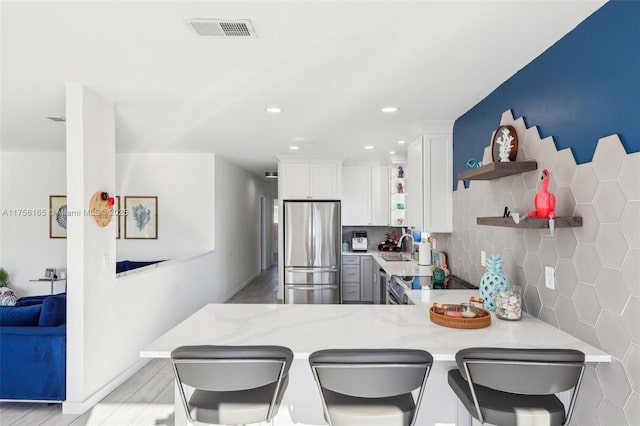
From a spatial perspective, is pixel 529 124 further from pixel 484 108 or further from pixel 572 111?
pixel 484 108

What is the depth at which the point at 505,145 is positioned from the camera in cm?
242

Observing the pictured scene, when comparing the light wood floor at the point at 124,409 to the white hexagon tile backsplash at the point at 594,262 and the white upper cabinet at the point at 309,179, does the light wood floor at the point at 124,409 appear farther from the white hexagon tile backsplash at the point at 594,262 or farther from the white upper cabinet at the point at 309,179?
the white upper cabinet at the point at 309,179

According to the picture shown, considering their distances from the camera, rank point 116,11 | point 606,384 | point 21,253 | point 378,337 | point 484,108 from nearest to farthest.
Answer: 1. point 606,384
2. point 116,11
3. point 378,337
4. point 484,108
5. point 21,253

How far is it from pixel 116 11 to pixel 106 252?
1.99 meters

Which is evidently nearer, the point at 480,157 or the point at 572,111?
the point at 572,111

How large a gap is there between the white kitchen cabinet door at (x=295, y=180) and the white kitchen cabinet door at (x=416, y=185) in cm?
213

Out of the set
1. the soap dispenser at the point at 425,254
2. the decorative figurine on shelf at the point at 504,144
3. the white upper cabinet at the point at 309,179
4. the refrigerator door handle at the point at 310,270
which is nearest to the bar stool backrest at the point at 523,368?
the decorative figurine on shelf at the point at 504,144

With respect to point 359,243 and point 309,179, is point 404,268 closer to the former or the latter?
point 359,243

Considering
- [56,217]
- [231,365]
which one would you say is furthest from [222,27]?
[56,217]

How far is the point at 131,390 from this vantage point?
3.12 meters

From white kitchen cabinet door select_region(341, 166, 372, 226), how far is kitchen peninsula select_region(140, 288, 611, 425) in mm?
4110

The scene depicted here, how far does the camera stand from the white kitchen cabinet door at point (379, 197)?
6.48 metres

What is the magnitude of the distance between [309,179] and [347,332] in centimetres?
417

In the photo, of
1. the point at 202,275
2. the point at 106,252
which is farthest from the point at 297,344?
the point at 202,275
